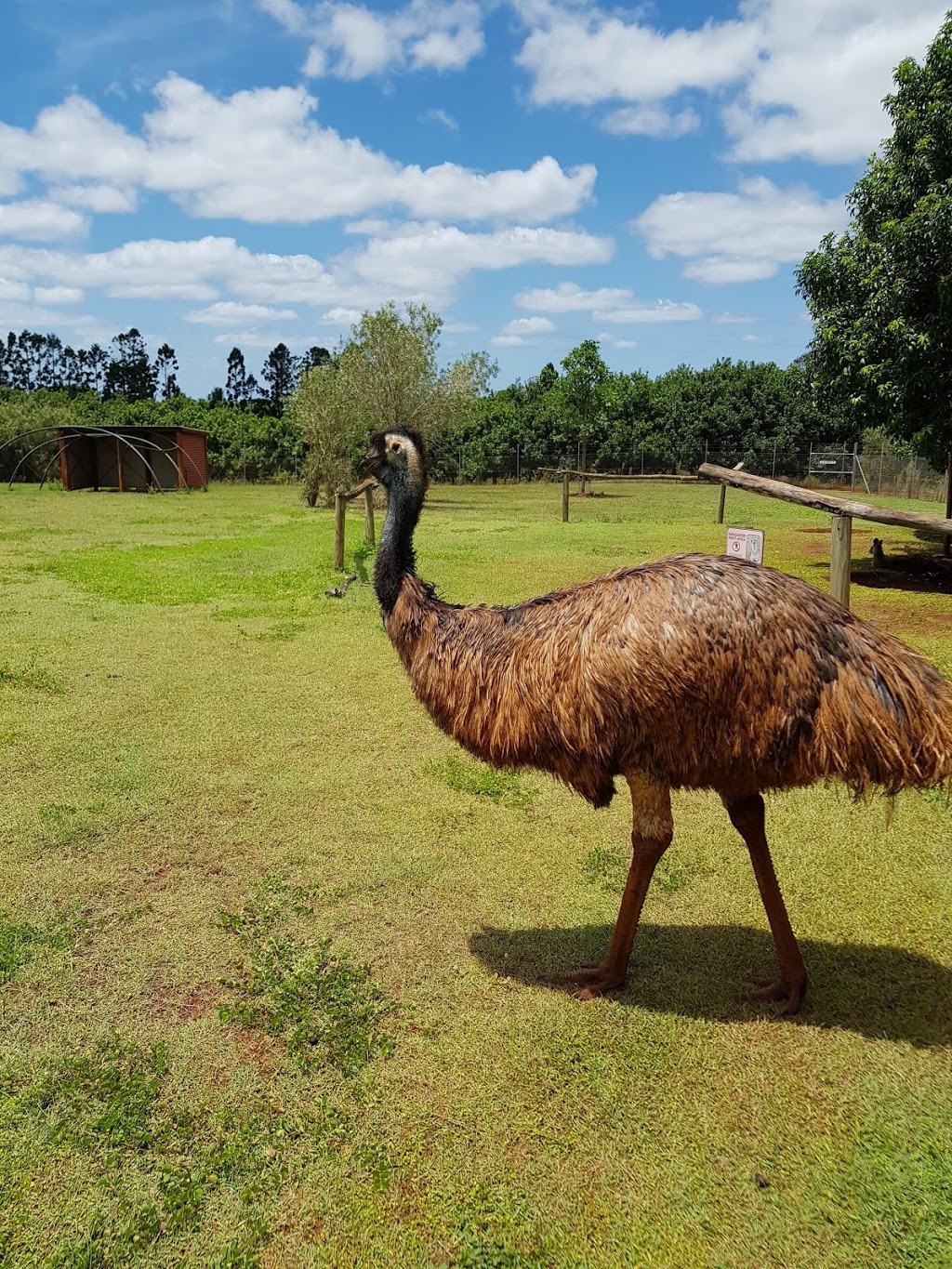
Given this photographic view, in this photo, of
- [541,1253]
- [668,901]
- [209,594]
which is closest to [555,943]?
[668,901]

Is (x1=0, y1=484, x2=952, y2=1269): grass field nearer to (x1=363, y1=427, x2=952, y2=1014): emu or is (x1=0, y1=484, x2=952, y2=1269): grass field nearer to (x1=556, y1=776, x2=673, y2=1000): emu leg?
(x1=556, y1=776, x2=673, y2=1000): emu leg

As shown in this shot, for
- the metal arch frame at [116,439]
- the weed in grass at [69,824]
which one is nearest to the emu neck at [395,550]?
the weed in grass at [69,824]

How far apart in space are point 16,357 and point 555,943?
393 ft

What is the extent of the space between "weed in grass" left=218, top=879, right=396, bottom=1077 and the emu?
3.00 feet

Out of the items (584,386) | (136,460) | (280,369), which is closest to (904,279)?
(584,386)

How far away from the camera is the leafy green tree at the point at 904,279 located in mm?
11922

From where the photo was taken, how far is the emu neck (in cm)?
384

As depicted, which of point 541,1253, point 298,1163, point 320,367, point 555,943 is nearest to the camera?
point 541,1253

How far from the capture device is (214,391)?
108 meters

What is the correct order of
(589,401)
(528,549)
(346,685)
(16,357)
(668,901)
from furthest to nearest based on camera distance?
(16,357) < (589,401) < (528,549) < (346,685) < (668,901)

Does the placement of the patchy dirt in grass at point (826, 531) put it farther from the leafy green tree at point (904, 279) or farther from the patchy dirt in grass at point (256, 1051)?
the patchy dirt in grass at point (256, 1051)

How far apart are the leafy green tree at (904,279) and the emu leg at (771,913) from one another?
1068 centimetres

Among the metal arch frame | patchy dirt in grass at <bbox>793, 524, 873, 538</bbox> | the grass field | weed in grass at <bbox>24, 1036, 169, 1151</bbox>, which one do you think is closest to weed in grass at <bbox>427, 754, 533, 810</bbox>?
the grass field

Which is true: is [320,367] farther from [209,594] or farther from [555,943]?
[555,943]
